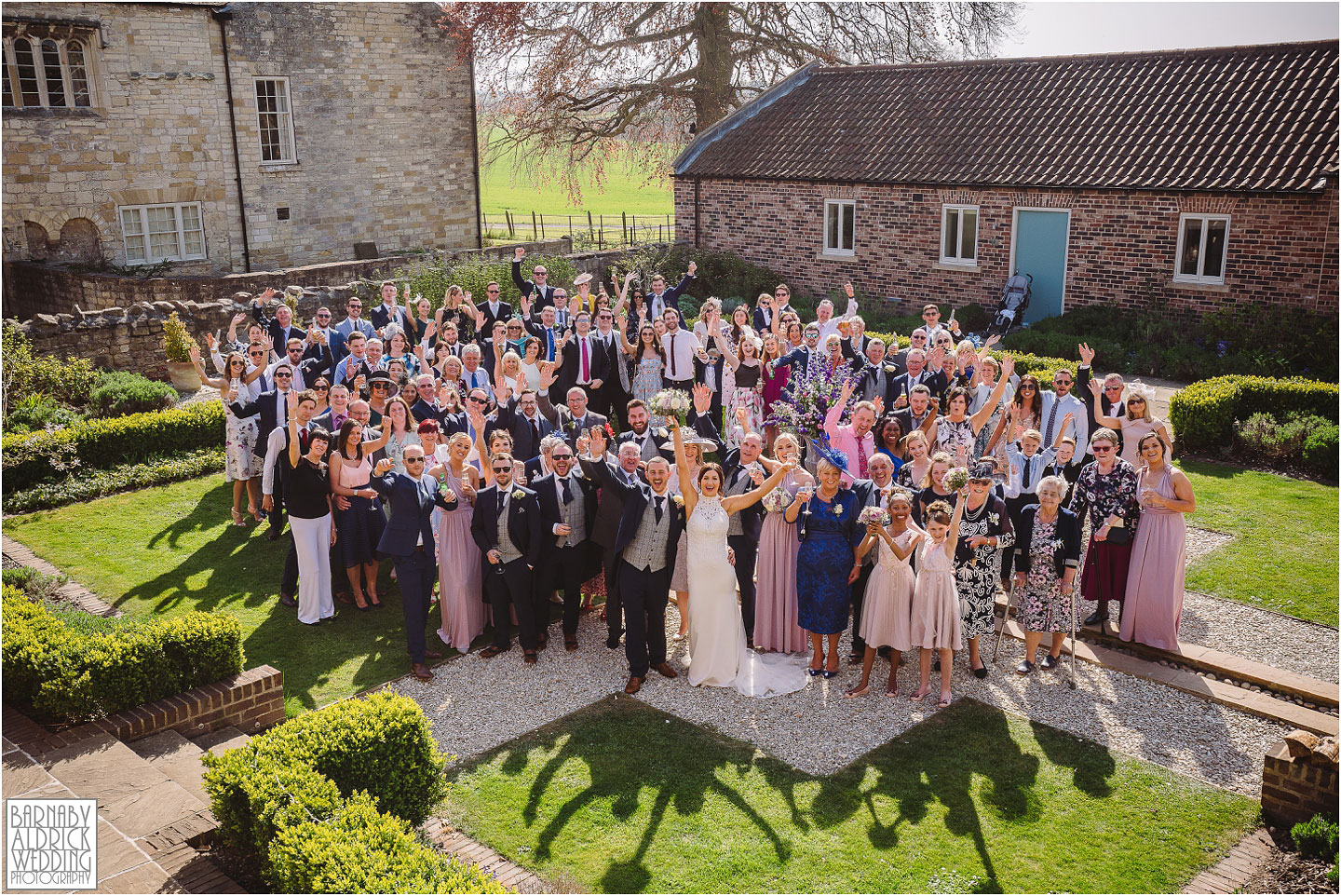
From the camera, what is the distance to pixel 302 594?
9.61 meters

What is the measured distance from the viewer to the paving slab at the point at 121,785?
6133 millimetres

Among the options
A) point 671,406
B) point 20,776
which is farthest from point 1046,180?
point 20,776

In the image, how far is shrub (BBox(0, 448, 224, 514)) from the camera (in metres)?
13.0

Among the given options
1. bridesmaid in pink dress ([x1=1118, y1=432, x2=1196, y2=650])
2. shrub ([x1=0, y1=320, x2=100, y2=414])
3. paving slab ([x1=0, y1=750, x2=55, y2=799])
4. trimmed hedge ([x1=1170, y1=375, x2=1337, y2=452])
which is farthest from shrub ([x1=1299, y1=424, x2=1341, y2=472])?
shrub ([x1=0, y1=320, x2=100, y2=414])

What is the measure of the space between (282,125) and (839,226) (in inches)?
579

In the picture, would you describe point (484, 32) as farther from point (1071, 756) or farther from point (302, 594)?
point (1071, 756)

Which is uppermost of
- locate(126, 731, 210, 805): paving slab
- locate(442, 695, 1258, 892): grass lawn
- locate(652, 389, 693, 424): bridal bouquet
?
locate(652, 389, 693, 424): bridal bouquet

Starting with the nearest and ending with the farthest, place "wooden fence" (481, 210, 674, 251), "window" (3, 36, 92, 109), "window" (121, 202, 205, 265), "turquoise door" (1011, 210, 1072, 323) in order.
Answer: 1. "turquoise door" (1011, 210, 1072, 323)
2. "window" (3, 36, 92, 109)
3. "window" (121, 202, 205, 265)
4. "wooden fence" (481, 210, 674, 251)

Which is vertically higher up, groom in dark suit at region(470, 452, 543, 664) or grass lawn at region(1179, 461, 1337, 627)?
groom in dark suit at region(470, 452, 543, 664)

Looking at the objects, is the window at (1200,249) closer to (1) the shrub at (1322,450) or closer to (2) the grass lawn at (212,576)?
(1) the shrub at (1322,450)

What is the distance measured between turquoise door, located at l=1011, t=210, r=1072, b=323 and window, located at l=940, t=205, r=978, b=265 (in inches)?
40.3

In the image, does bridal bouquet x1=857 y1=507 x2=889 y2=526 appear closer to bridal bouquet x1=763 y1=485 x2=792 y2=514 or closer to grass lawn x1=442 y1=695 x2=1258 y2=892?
bridal bouquet x1=763 y1=485 x2=792 y2=514

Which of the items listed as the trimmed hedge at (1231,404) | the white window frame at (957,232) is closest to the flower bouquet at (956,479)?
the trimmed hedge at (1231,404)

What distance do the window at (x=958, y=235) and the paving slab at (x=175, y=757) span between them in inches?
753
